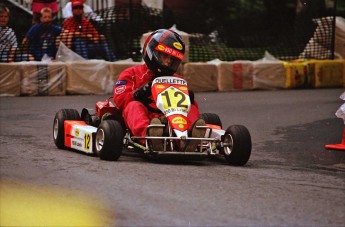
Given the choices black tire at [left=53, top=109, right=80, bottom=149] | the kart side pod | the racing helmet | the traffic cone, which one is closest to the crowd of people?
black tire at [left=53, top=109, right=80, bottom=149]

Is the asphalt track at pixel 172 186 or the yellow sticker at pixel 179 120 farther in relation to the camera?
the yellow sticker at pixel 179 120

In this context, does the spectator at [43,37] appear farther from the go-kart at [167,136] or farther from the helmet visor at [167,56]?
the helmet visor at [167,56]

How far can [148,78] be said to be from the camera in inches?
351

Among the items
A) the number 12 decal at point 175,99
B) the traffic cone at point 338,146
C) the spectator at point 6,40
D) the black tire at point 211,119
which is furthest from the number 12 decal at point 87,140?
the spectator at point 6,40

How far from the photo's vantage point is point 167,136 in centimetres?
822

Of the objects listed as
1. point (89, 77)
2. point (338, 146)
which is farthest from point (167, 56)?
point (89, 77)

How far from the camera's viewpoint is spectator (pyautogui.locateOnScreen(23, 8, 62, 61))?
16.3 metres

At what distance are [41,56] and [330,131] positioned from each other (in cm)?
625

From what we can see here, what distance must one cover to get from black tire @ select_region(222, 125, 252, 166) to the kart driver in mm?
370

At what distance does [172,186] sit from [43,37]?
1007 centimetres

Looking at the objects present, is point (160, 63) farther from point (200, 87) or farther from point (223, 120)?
point (200, 87)

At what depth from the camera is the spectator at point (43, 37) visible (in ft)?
53.4

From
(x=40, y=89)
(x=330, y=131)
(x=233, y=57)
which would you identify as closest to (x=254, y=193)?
(x=330, y=131)

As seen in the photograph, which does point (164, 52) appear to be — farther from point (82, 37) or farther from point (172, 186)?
point (82, 37)
